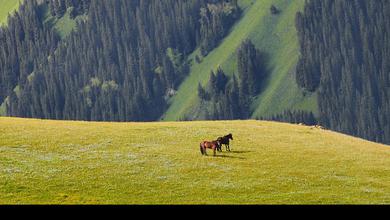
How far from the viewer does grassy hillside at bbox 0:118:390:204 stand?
1747 inches

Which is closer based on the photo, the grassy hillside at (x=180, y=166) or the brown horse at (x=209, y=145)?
the grassy hillside at (x=180, y=166)

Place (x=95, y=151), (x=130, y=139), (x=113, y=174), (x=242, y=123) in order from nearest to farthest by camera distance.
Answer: (x=113, y=174) → (x=95, y=151) → (x=130, y=139) → (x=242, y=123)

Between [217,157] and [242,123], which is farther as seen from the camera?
[242,123]

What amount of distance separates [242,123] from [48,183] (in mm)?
33204

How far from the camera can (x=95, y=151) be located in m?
57.1

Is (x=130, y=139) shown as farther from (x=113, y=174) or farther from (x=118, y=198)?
(x=118, y=198)

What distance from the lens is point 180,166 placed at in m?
51.9

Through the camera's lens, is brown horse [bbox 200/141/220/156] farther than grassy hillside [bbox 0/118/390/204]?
Yes

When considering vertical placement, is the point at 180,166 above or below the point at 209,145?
below

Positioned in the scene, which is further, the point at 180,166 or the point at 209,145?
the point at 209,145

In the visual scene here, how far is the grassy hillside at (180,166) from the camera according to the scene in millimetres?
44375
